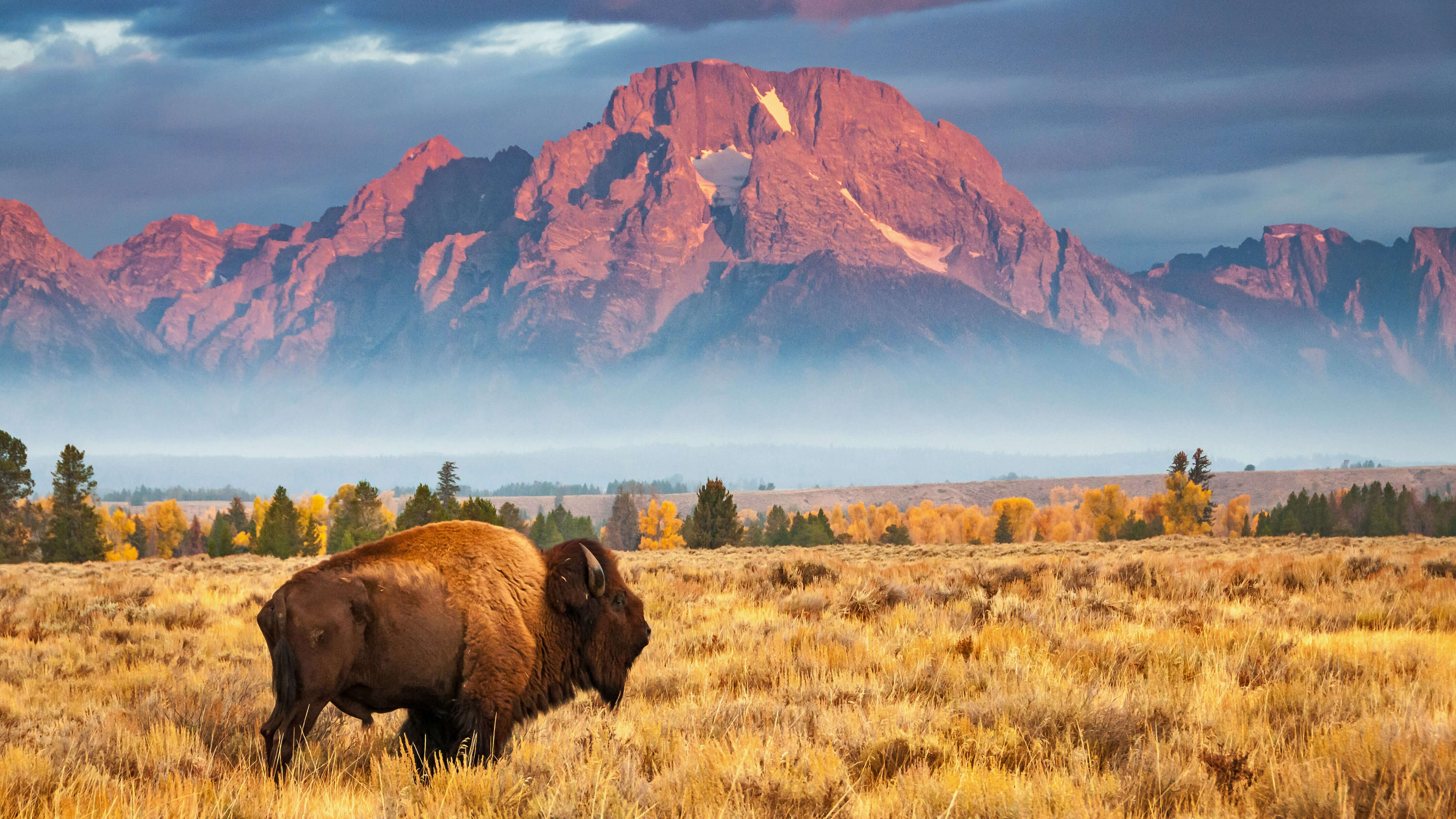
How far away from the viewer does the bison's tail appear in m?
6.01

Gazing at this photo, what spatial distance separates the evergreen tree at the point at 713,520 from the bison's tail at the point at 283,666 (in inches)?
3095

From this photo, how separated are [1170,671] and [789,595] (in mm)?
8261

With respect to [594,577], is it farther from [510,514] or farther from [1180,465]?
[1180,465]

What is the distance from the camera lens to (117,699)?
9328 millimetres

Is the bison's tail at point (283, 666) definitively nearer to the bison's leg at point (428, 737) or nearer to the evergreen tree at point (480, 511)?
the bison's leg at point (428, 737)

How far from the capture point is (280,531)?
8219 centimetres

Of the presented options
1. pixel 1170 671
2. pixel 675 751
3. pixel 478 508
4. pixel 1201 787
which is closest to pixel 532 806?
pixel 675 751

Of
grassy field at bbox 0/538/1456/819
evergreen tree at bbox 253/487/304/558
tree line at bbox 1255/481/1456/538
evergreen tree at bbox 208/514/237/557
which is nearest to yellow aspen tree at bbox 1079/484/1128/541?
tree line at bbox 1255/481/1456/538

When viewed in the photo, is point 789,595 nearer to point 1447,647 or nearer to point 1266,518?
point 1447,647

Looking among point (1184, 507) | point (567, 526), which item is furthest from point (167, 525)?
point (1184, 507)

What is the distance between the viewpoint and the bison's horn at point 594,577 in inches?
277

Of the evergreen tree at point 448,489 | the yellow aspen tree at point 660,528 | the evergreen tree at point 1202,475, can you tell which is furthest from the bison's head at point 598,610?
the evergreen tree at point 1202,475

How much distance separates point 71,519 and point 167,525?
335 feet

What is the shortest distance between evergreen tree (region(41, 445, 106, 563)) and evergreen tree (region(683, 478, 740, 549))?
4624 cm
